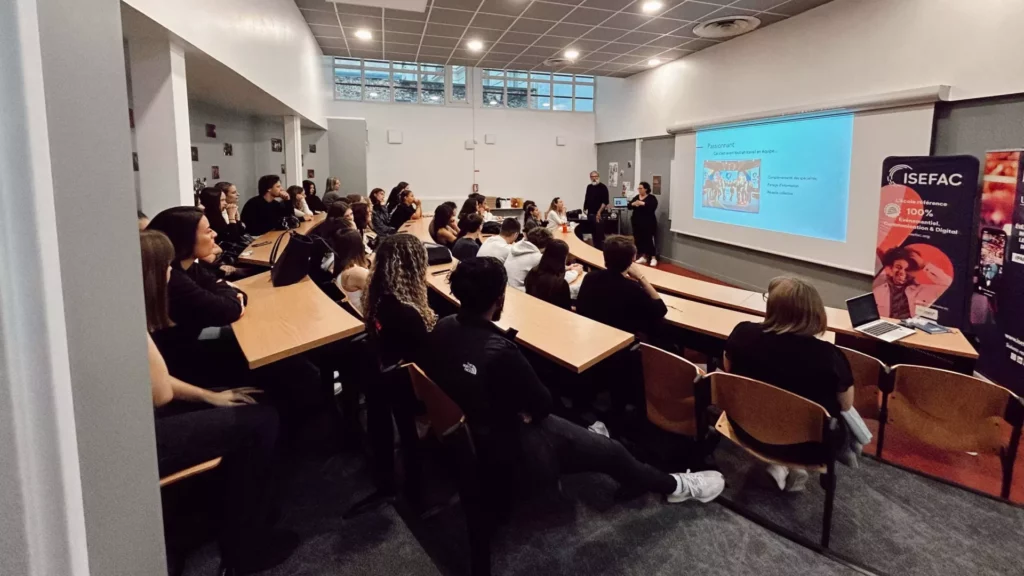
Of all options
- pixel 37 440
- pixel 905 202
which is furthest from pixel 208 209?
pixel 905 202

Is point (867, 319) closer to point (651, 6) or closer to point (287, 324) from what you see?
point (287, 324)

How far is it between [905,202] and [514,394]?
4.56m

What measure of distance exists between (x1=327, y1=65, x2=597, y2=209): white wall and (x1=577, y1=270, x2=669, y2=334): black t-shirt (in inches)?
344

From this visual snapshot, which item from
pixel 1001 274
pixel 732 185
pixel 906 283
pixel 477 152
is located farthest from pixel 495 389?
pixel 477 152

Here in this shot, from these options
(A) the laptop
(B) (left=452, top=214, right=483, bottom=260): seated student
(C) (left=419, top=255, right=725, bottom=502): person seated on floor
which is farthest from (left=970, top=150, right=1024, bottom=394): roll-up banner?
(B) (left=452, top=214, right=483, bottom=260): seated student

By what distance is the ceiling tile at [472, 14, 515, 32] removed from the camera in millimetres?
6629

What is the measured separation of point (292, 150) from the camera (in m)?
7.58

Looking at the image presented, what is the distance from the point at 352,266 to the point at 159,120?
1387 mm

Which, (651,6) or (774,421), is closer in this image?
(774,421)

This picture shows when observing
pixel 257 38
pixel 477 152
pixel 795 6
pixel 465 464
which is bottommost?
pixel 465 464

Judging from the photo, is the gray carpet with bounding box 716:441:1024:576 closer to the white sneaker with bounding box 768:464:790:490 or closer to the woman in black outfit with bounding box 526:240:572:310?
the white sneaker with bounding box 768:464:790:490

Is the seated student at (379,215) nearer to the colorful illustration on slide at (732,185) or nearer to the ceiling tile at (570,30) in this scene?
the ceiling tile at (570,30)

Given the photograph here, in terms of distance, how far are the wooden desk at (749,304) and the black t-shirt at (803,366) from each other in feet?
2.07

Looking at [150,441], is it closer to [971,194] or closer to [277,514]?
[277,514]
